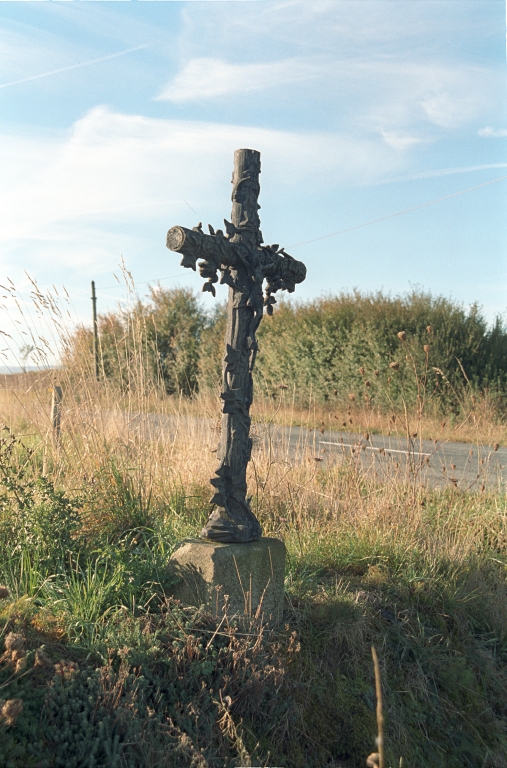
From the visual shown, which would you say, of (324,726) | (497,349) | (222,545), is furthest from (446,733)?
(497,349)

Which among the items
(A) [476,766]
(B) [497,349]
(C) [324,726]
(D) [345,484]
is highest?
(B) [497,349]

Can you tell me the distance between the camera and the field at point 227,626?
247 centimetres

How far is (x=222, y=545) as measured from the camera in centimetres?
321

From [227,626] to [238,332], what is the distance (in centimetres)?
141

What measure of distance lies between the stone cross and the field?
1.51 feet

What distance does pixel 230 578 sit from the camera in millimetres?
3156

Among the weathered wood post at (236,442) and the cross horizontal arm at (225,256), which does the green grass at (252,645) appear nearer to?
the weathered wood post at (236,442)

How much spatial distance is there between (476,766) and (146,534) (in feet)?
6.90

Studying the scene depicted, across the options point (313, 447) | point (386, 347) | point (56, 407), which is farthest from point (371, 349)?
point (56, 407)

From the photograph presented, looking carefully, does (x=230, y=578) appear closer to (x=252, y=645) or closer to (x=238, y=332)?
(x=252, y=645)

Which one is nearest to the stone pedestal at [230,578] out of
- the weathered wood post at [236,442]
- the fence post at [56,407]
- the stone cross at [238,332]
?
the weathered wood post at [236,442]

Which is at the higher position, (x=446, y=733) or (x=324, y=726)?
(x=324, y=726)

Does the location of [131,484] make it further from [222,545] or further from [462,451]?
[462,451]

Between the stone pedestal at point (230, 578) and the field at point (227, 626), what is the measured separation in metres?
0.09
